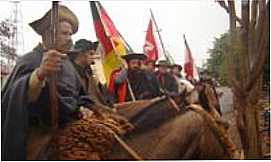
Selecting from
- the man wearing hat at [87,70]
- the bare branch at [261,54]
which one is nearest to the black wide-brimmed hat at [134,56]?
the man wearing hat at [87,70]

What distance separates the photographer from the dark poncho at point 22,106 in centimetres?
231

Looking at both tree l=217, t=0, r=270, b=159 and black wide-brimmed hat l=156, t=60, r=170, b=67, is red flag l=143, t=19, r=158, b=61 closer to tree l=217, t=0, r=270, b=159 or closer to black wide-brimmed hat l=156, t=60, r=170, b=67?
black wide-brimmed hat l=156, t=60, r=170, b=67

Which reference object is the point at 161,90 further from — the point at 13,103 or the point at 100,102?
the point at 13,103

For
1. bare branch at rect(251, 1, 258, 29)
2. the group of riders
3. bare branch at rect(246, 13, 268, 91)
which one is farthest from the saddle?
bare branch at rect(251, 1, 258, 29)

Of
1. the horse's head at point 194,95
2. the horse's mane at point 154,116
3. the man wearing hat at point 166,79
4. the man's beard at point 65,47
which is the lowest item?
the horse's mane at point 154,116

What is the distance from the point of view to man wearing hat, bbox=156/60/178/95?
2.40 metres

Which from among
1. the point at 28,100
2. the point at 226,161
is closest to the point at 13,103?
the point at 28,100

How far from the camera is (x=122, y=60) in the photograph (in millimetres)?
2393

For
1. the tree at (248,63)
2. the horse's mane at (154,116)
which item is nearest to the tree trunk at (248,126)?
the tree at (248,63)

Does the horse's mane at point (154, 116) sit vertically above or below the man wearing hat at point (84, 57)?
below

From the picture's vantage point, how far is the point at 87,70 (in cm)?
238

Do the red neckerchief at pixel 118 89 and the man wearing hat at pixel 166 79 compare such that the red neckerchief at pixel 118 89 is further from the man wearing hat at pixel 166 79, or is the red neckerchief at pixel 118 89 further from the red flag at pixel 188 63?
the red flag at pixel 188 63

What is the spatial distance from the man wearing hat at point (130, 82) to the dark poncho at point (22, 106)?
17 cm

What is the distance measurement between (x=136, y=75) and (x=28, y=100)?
0.43 meters
